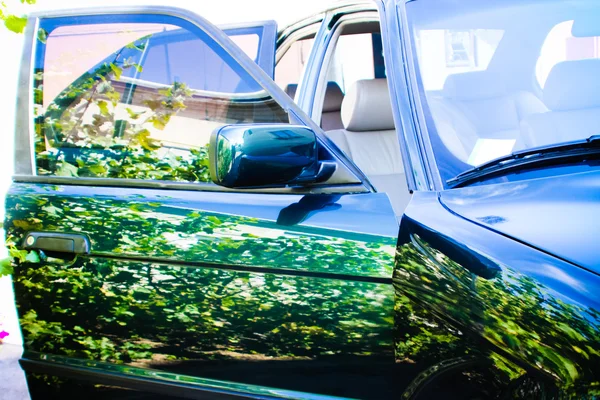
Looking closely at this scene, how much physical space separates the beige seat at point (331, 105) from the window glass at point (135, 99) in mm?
1642


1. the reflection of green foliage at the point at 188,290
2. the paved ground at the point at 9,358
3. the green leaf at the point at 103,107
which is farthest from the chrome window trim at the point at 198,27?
the paved ground at the point at 9,358

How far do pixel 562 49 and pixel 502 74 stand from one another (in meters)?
0.23

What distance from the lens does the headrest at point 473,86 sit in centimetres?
193

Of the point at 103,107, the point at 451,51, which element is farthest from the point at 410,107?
the point at 103,107

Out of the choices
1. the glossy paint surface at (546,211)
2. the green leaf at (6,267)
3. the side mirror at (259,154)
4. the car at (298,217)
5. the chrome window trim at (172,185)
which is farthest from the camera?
the green leaf at (6,267)

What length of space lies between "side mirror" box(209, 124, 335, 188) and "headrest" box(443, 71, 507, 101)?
501mm

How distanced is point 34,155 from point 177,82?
1.73 ft

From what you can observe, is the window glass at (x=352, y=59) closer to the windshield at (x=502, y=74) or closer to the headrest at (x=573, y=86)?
the windshield at (x=502, y=74)

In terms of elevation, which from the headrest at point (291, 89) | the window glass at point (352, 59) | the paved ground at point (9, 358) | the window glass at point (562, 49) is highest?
the window glass at point (352, 59)

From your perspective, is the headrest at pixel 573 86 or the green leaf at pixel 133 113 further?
the green leaf at pixel 133 113

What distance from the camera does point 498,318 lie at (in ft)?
4.08

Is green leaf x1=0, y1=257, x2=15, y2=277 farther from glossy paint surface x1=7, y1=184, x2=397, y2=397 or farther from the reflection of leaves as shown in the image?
the reflection of leaves

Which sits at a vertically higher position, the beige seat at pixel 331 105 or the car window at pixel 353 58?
the car window at pixel 353 58

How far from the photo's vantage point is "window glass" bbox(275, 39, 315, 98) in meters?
3.57
